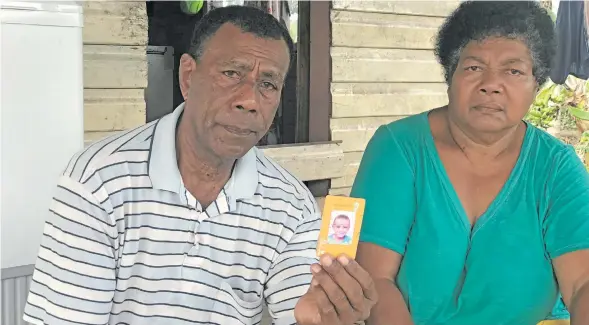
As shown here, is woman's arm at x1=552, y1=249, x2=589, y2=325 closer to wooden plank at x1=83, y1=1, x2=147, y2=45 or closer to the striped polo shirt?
the striped polo shirt

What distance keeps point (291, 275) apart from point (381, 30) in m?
2.40

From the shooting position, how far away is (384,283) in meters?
1.98

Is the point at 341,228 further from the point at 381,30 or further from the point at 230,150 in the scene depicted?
the point at 381,30

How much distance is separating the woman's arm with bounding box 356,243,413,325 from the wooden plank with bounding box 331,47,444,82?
73.9 inches

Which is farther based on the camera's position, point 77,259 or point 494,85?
point 494,85

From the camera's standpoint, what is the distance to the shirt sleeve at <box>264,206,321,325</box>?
182cm

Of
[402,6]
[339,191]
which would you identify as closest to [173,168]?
[339,191]

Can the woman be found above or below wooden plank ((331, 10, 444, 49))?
below

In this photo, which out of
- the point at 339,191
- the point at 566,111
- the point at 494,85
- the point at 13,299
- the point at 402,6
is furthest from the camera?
the point at 566,111

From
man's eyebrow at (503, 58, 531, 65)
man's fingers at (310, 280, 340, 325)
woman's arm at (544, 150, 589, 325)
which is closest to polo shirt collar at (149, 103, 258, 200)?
man's fingers at (310, 280, 340, 325)

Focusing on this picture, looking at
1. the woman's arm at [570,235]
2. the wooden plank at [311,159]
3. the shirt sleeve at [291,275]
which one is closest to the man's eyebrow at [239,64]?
the shirt sleeve at [291,275]

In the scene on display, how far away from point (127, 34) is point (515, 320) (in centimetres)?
189

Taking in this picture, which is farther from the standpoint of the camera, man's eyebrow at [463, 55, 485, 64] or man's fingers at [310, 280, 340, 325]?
man's eyebrow at [463, 55, 485, 64]

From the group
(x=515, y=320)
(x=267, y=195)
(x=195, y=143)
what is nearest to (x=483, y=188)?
(x=515, y=320)
